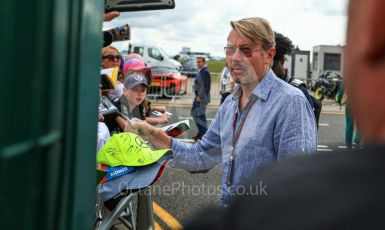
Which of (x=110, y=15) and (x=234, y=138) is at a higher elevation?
(x=110, y=15)

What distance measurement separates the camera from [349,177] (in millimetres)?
538

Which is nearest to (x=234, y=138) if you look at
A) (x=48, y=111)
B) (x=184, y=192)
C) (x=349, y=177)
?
(x=48, y=111)

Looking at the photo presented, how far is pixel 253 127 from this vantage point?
2.30 m

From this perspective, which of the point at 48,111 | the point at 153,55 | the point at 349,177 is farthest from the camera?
the point at 153,55

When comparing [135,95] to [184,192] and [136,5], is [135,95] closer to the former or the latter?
[136,5]

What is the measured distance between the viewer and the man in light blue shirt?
7.47 ft

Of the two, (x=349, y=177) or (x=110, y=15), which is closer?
(x=349, y=177)

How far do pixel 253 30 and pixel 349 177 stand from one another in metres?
2.00

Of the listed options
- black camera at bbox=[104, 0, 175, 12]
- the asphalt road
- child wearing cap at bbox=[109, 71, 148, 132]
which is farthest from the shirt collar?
the asphalt road

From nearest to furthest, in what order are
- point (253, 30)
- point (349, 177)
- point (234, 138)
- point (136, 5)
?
1. point (349, 177)
2. point (136, 5)
3. point (234, 138)
4. point (253, 30)

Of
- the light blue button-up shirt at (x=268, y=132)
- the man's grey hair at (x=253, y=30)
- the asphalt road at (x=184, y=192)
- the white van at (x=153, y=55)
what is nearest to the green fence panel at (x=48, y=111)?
the light blue button-up shirt at (x=268, y=132)

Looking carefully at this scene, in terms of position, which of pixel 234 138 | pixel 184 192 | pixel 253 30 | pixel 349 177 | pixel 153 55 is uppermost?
pixel 153 55

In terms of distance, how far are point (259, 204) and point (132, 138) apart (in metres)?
1.63

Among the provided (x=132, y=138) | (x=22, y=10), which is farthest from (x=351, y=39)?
(x=132, y=138)
